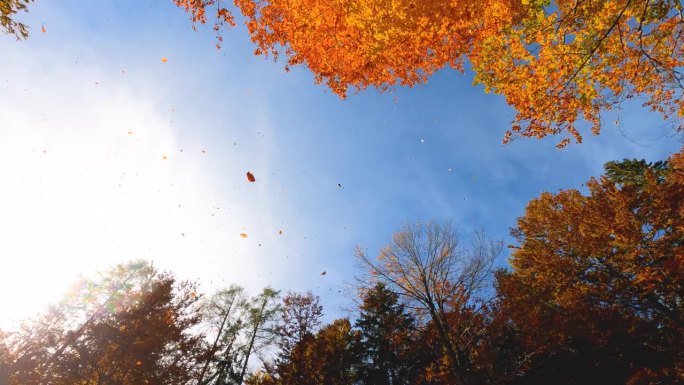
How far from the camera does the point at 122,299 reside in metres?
22.0

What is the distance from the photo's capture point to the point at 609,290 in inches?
467

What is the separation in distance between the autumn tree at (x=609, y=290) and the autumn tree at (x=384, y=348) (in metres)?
6.60

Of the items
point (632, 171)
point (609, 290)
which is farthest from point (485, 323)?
point (632, 171)

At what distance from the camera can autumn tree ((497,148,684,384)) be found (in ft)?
35.1

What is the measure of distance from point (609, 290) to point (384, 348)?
1339 centimetres

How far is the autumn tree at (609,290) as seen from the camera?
10703 millimetres

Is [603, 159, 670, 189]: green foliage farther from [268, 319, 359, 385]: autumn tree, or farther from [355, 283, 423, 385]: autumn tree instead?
[268, 319, 359, 385]: autumn tree

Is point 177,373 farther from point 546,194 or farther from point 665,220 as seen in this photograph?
point 546,194

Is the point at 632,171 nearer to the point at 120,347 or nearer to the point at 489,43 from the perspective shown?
the point at 489,43

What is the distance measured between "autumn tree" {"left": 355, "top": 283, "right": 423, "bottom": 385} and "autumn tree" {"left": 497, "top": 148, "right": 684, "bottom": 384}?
660 centimetres

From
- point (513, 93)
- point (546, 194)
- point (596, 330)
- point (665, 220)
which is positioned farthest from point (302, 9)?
point (546, 194)

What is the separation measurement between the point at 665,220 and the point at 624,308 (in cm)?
388

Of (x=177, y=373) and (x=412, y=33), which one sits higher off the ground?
(x=412, y=33)

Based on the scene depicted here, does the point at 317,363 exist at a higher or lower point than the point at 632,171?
lower
